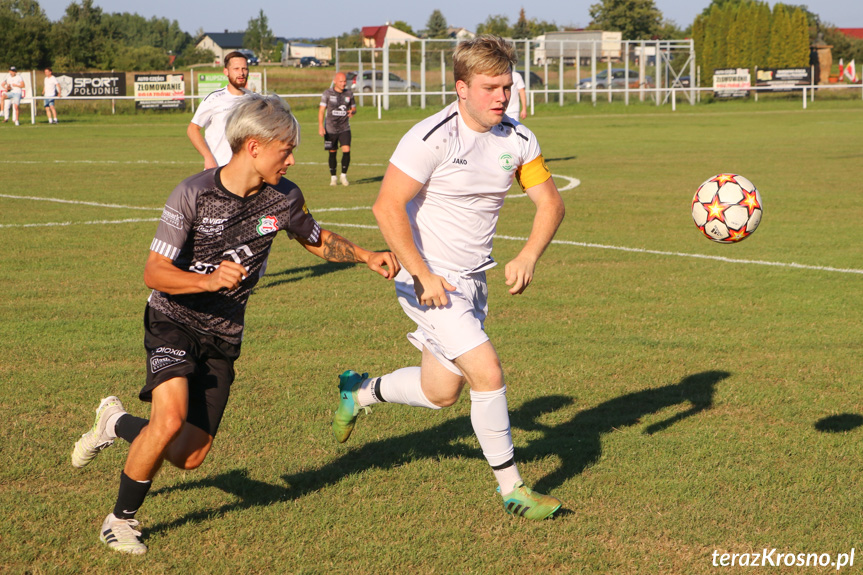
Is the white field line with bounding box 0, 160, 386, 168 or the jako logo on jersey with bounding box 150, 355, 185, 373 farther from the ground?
the white field line with bounding box 0, 160, 386, 168

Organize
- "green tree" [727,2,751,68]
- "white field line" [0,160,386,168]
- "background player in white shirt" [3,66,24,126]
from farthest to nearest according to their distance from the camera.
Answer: "green tree" [727,2,751,68]
"background player in white shirt" [3,66,24,126]
"white field line" [0,160,386,168]

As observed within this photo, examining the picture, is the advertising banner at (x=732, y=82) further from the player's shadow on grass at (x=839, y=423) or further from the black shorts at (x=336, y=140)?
the player's shadow on grass at (x=839, y=423)

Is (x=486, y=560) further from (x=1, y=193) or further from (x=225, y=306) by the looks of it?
(x=1, y=193)

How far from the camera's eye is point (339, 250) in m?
4.39

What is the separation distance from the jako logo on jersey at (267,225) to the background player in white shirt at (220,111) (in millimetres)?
4987

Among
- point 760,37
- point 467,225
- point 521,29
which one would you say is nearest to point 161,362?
point 467,225

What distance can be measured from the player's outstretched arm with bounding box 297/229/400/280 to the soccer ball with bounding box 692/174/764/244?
2.84m

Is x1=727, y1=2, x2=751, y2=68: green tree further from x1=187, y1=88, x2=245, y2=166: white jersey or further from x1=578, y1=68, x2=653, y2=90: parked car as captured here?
x1=187, y1=88, x2=245, y2=166: white jersey

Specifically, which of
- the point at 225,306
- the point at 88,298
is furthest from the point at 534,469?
the point at 88,298

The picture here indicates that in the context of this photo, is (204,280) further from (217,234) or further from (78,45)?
(78,45)

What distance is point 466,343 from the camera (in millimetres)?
4246

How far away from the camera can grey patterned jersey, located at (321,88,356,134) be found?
60.8ft

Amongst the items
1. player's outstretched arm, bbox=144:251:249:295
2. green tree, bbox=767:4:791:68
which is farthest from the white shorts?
green tree, bbox=767:4:791:68

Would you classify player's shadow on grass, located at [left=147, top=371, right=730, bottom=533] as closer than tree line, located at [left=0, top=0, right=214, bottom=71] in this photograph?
Yes
